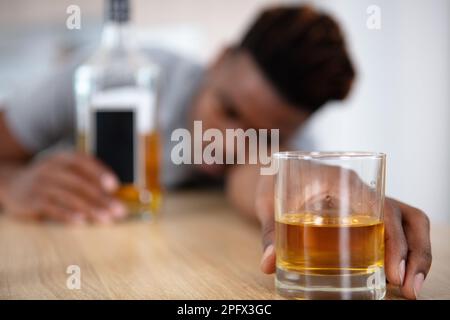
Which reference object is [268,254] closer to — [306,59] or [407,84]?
[306,59]

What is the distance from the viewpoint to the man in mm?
930

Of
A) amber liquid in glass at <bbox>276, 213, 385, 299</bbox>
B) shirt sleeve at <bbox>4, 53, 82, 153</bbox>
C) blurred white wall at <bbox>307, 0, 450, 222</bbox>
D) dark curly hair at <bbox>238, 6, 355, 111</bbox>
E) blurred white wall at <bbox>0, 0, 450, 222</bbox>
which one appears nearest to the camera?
amber liquid in glass at <bbox>276, 213, 385, 299</bbox>

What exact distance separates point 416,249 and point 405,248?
0.03 ft

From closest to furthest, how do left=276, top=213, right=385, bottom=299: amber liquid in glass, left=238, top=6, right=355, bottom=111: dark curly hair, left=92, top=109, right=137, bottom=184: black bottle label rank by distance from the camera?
left=276, top=213, right=385, bottom=299: amber liquid in glass
left=92, top=109, right=137, bottom=184: black bottle label
left=238, top=6, right=355, bottom=111: dark curly hair

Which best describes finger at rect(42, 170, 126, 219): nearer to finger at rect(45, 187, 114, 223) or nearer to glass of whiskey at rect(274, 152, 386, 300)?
finger at rect(45, 187, 114, 223)

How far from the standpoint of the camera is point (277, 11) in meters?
1.30

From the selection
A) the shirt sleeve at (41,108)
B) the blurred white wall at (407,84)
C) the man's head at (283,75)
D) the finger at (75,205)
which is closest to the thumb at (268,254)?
the finger at (75,205)

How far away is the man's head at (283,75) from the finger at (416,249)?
0.70 meters

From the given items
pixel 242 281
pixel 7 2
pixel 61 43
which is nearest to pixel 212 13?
pixel 61 43

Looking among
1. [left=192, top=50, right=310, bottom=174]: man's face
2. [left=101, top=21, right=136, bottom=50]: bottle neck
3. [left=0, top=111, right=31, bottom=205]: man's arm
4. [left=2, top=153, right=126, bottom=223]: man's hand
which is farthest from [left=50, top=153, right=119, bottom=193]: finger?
[left=0, top=111, right=31, bottom=205]: man's arm

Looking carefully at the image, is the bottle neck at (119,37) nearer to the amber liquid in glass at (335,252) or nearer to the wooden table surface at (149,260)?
the wooden table surface at (149,260)

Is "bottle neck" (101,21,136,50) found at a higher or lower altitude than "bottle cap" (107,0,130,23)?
lower

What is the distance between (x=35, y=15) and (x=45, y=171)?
8.14ft
